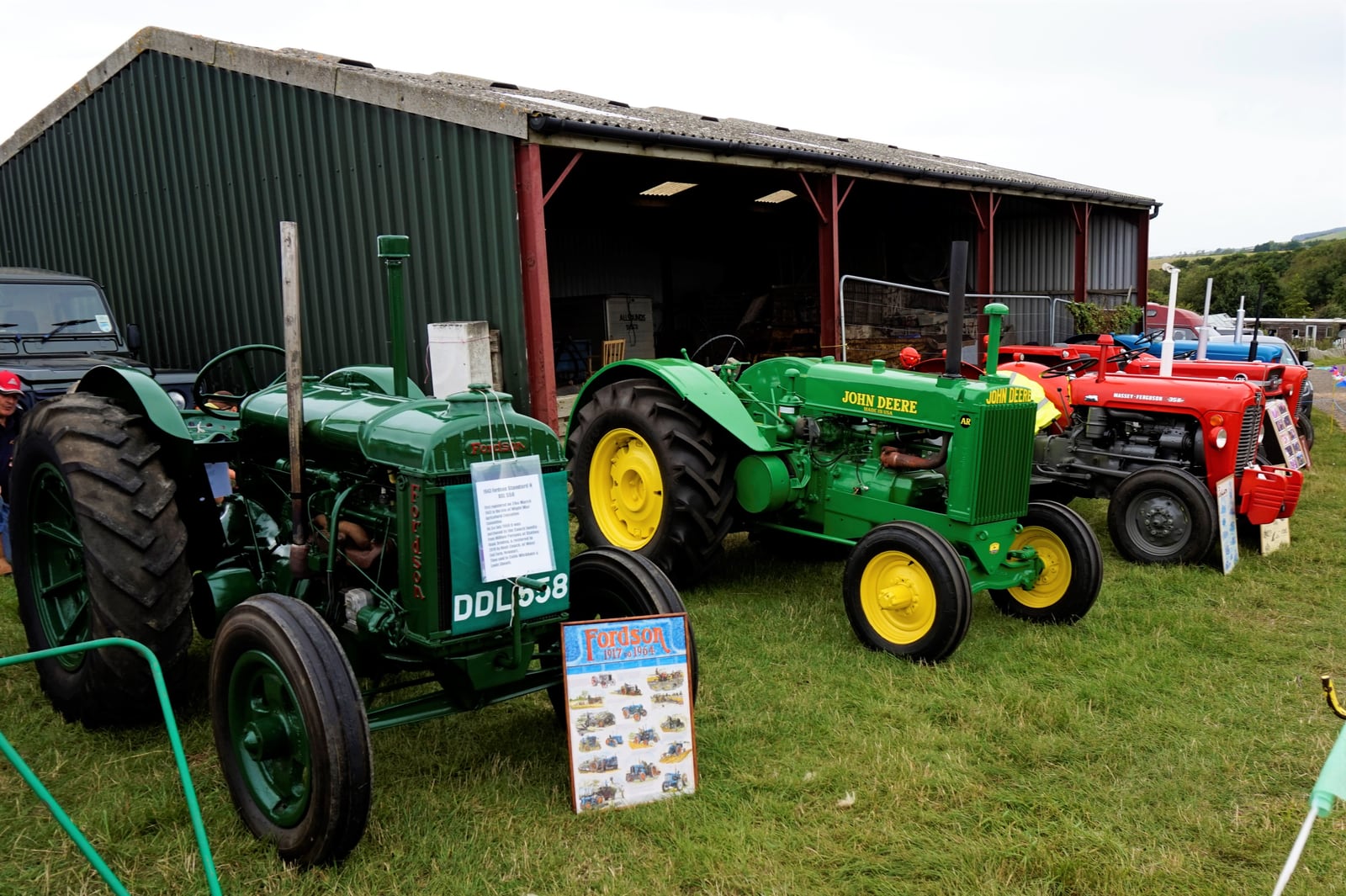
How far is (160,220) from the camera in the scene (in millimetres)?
10695

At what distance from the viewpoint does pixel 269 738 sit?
8.82ft

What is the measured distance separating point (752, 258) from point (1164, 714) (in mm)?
15561

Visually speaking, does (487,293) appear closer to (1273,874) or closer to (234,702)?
(234,702)

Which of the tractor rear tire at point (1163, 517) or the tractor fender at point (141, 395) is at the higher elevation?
the tractor fender at point (141, 395)

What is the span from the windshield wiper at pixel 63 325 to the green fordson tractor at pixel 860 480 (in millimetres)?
4592

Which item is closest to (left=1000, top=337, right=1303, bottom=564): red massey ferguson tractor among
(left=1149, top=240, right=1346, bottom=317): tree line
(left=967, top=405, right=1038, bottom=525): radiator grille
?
(left=967, top=405, right=1038, bottom=525): radiator grille

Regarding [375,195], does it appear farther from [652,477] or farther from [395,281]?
[395,281]

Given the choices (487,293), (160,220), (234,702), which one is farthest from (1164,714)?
(160,220)

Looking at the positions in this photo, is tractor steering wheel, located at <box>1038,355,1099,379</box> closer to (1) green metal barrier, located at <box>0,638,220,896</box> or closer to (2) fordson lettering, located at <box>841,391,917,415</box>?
(2) fordson lettering, located at <box>841,391,917,415</box>

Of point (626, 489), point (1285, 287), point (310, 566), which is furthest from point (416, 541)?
point (1285, 287)

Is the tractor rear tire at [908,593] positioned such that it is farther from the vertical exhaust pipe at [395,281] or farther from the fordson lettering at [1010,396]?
the vertical exhaust pipe at [395,281]

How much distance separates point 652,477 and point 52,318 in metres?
5.47

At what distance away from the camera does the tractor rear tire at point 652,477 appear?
16.4 feet

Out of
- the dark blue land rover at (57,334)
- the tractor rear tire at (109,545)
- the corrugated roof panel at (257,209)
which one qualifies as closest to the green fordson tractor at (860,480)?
the tractor rear tire at (109,545)
